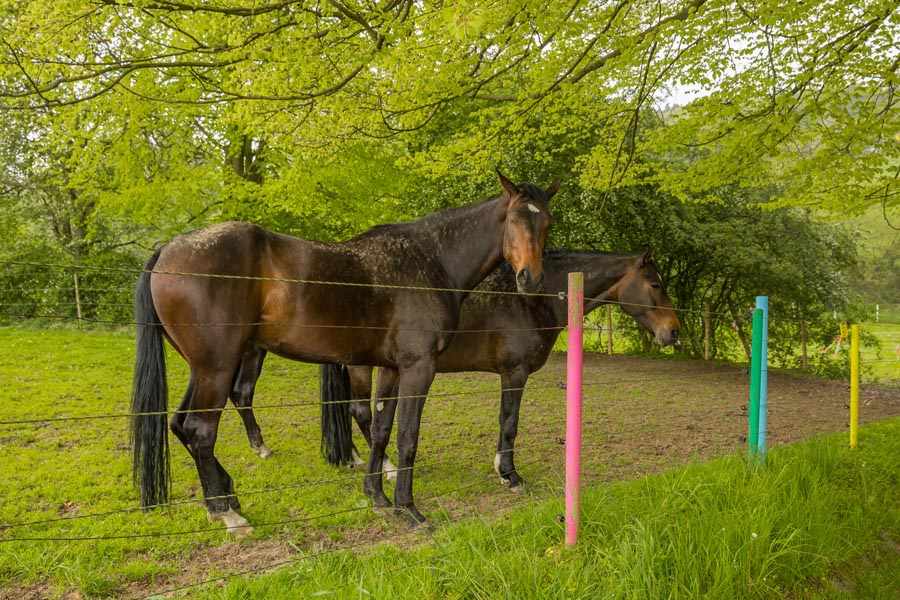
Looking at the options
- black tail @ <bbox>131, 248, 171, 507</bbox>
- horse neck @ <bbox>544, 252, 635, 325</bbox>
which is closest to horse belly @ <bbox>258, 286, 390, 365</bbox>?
black tail @ <bbox>131, 248, 171, 507</bbox>

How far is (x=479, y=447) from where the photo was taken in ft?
20.3

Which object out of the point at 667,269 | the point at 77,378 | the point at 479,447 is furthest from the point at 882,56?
the point at 77,378

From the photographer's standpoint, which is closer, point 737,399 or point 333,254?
point 333,254

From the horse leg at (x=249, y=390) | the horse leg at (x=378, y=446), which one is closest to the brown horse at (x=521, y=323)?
the horse leg at (x=378, y=446)

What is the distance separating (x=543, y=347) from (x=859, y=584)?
2757 millimetres

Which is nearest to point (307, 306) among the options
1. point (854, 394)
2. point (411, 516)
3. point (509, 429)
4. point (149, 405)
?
point (149, 405)

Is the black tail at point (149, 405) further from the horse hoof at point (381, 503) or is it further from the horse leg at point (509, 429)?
the horse leg at point (509, 429)

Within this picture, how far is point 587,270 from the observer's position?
5.41 m

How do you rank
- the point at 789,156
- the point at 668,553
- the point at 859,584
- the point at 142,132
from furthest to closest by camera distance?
the point at 142,132 < the point at 789,156 < the point at 859,584 < the point at 668,553

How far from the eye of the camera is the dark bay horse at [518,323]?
508 cm

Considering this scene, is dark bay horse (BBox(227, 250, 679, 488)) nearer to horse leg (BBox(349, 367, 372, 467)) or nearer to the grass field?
horse leg (BBox(349, 367, 372, 467))

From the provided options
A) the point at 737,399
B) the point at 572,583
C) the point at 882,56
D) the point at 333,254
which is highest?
the point at 882,56

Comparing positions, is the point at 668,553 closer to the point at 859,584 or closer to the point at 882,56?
the point at 859,584

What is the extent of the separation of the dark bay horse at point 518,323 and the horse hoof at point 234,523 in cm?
158
